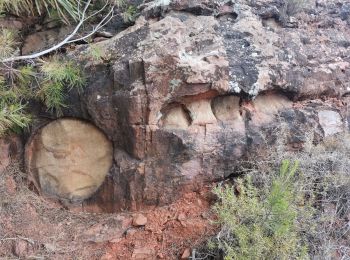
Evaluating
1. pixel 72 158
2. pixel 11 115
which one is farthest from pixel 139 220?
pixel 11 115

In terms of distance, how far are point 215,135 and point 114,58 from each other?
4.07 ft

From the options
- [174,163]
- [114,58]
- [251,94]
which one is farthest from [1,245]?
[251,94]

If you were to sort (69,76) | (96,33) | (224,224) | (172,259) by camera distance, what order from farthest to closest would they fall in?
(96,33)
(69,76)
(172,259)
(224,224)

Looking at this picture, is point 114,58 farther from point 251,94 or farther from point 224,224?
point 224,224

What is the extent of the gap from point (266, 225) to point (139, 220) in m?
1.27

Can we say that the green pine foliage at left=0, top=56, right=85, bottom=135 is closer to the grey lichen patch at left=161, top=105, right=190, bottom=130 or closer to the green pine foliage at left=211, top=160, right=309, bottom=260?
the grey lichen patch at left=161, top=105, right=190, bottom=130

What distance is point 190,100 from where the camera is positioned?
12.5 ft

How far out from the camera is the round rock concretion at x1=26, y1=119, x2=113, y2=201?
3.96 m

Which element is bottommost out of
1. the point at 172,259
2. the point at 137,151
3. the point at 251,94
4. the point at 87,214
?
the point at 172,259

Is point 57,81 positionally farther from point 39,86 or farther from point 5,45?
point 5,45

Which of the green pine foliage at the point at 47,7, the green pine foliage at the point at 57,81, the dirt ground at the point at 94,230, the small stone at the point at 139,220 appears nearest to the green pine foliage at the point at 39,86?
the green pine foliage at the point at 57,81

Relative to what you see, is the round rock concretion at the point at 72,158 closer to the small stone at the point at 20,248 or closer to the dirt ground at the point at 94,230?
the dirt ground at the point at 94,230

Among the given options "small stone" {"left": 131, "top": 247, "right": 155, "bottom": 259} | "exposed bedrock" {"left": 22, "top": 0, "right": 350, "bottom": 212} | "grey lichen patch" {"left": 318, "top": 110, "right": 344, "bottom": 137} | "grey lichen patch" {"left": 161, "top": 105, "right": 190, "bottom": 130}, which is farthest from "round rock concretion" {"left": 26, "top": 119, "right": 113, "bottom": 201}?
"grey lichen patch" {"left": 318, "top": 110, "right": 344, "bottom": 137}

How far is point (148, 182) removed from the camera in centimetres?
381
